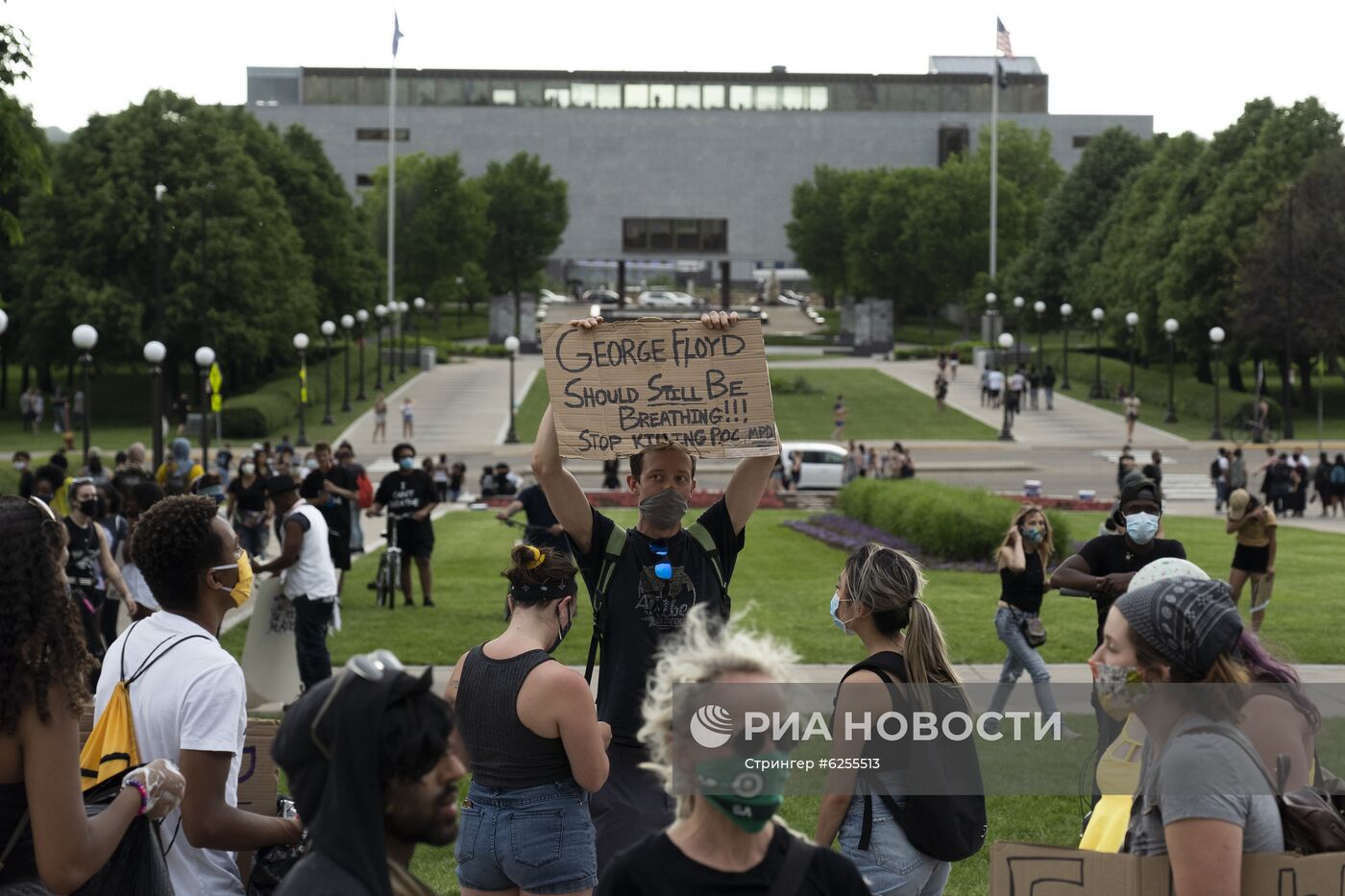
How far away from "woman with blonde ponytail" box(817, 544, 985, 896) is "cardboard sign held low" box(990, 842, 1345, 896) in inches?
37.8

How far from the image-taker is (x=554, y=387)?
19.6 feet

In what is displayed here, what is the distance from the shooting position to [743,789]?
3.10 metres

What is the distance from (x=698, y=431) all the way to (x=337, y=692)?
319cm

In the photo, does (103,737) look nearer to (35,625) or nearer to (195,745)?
(195,745)

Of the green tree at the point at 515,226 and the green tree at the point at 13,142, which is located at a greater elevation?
the green tree at the point at 515,226

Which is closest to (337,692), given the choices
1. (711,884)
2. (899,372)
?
(711,884)

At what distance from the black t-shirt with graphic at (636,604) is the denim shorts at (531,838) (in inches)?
20.5

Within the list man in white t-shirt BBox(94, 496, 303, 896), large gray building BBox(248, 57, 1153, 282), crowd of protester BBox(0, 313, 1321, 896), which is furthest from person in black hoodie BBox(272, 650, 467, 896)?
large gray building BBox(248, 57, 1153, 282)

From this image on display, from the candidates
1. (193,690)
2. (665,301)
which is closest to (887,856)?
(193,690)

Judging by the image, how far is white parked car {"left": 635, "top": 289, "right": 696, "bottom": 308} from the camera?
11000 centimetres

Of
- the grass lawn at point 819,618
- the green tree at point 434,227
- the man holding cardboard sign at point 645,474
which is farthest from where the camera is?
the green tree at point 434,227

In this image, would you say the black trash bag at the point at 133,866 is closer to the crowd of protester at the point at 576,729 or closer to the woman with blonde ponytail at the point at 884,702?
the crowd of protester at the point at 576,729

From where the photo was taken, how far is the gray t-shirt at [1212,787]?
Result: 3264 mm

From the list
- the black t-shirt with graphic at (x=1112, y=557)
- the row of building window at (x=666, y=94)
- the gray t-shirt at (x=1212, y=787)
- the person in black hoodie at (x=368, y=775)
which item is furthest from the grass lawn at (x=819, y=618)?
the row of building window at (x=666, y=94)
